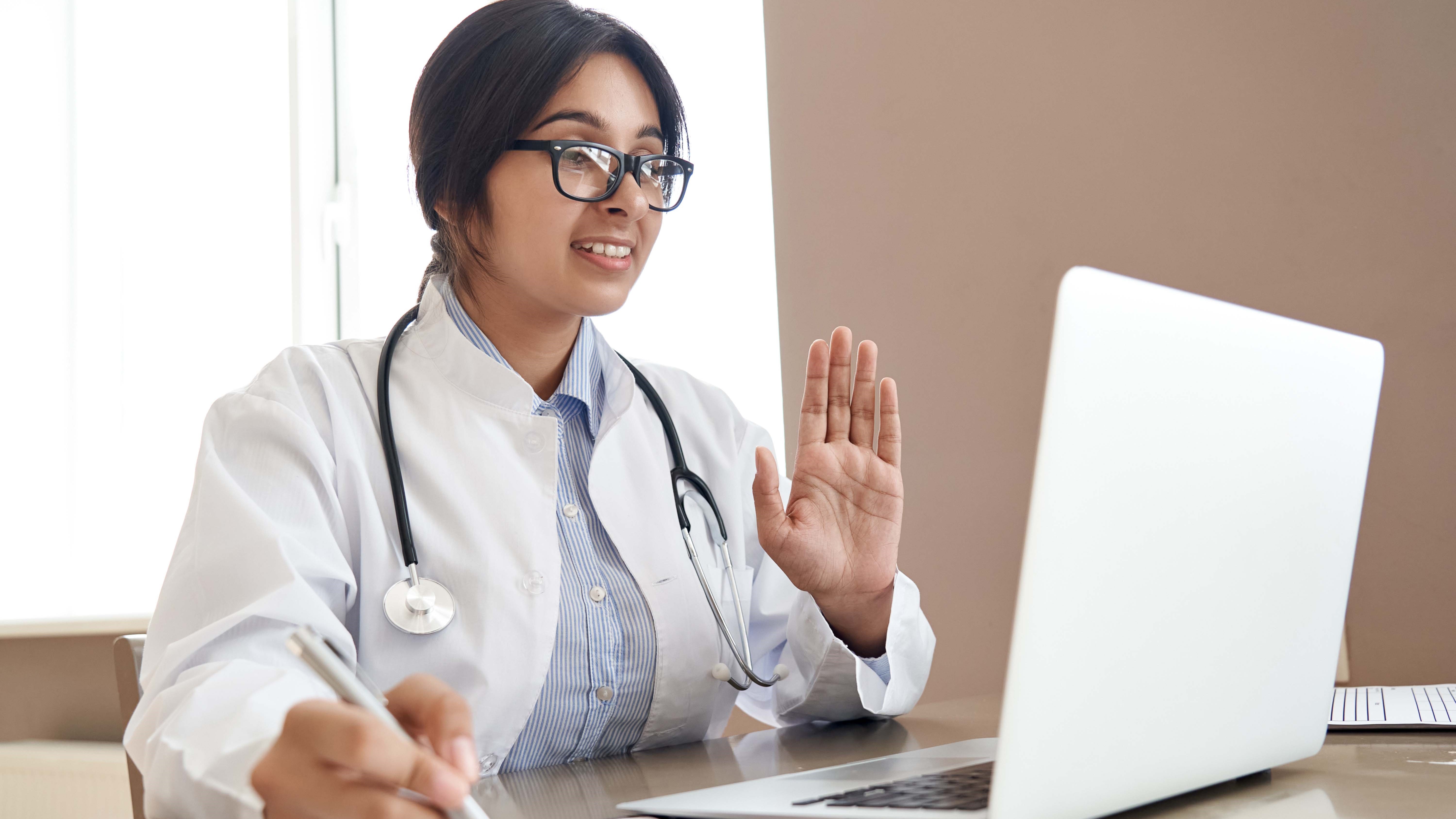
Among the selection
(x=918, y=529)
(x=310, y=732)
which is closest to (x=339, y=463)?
(x=310, y=732)

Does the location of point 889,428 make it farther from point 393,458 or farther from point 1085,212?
point 1085,212

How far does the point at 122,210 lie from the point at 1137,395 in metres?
3.22

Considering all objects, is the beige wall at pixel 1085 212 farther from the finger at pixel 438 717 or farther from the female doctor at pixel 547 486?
the finger at pixel 438 717

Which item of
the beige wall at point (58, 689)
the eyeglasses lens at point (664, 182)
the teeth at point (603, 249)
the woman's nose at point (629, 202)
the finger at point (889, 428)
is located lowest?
the beige wall at point (58, 689)

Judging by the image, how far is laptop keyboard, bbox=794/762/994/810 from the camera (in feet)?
1.81

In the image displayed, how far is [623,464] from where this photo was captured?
1.15 m

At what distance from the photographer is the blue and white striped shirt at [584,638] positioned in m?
1.01

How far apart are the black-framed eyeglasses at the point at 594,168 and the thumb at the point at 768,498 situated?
33 cm

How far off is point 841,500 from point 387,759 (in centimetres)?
69

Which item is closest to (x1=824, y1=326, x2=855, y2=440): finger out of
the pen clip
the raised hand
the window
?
the raised hand

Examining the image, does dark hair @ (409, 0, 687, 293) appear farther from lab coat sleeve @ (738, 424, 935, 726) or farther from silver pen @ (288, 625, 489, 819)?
silver pen @ (288, 625, 489, 819)

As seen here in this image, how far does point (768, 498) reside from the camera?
1.03m

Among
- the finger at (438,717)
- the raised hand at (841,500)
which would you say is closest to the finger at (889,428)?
the raised hand at (841,500)

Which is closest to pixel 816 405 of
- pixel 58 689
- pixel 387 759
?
pixel 387 759
